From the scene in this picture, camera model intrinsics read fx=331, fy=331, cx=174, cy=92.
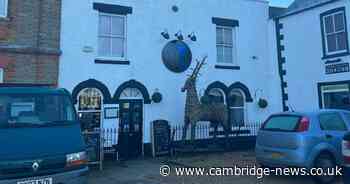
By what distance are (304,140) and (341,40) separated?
25.9ft

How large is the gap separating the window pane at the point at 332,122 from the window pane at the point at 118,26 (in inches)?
325

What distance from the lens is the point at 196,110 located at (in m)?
12.8

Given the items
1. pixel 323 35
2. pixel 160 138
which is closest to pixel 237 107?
pixel 160 138

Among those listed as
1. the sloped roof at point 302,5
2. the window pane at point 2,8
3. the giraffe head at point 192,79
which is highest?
the sloped roof at point 302,5

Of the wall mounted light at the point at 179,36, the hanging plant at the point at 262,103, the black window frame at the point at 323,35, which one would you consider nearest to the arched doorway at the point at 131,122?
the wall mounted light at the point at 179,36

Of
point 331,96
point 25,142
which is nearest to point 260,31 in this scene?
point 331,96

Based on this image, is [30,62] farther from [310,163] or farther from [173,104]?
[310,163]

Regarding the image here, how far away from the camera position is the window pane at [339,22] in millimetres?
13517

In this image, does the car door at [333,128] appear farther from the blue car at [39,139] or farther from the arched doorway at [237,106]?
the arched doorway at [237,106]

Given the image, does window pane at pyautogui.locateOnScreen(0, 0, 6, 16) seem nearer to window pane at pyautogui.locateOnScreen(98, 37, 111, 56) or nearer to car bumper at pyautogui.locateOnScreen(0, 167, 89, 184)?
window pane at pyautogui.locateOnScreen(98, 37, 111, 56)

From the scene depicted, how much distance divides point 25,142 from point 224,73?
1065 centimetres

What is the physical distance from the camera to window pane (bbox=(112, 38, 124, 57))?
1307cm

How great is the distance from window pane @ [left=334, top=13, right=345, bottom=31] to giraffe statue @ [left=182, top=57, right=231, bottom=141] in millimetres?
5741

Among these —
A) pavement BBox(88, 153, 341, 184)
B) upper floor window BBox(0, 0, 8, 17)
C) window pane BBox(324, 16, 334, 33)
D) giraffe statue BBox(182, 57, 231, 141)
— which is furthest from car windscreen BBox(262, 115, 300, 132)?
upper floor window BBox(0, 0, 8, 17)
